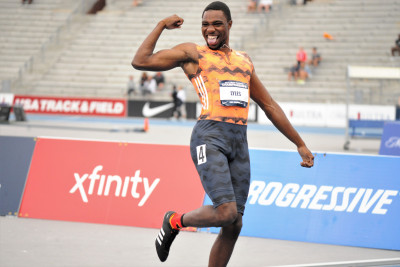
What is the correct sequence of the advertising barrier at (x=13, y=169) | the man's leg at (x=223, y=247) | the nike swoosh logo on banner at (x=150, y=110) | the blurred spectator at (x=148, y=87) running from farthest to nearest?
the blurred spectator at (x=148, y=87)
the nike swoosh logo on banner at (x=150, y=110)
the advertising barrier at (x=13, y=169)
the man's leg at (x=223, y=247)

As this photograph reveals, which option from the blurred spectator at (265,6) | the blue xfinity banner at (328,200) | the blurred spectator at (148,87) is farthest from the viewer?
the blurred spectator at (265,6)

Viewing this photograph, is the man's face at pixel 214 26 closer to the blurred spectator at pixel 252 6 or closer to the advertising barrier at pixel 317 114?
the advertising barrier at pixel 317 114

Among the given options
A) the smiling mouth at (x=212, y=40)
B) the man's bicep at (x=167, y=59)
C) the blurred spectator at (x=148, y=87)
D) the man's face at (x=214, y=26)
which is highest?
the man's face at (x=214, y=26)

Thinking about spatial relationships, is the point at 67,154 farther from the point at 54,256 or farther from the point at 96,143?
the point at 54,256

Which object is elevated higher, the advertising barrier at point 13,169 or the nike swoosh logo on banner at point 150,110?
the advertising barrier at point 13,169

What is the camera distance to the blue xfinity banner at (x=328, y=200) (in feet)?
26.4

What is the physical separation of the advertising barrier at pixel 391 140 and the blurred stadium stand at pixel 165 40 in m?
15.4

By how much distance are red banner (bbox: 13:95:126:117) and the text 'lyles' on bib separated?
3062 centimetres

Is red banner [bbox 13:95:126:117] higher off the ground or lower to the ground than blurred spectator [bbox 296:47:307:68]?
lower

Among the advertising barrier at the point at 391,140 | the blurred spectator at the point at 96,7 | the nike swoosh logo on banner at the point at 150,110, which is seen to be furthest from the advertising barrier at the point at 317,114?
the blurred spectator at the point at 96,7

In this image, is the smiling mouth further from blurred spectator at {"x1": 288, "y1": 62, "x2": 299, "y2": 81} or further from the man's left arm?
blurred spectator at {"x1": 288, "y1": 62, "x2": 299, "y2": 81}

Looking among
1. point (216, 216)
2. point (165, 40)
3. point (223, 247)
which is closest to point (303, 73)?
point (165, 40)

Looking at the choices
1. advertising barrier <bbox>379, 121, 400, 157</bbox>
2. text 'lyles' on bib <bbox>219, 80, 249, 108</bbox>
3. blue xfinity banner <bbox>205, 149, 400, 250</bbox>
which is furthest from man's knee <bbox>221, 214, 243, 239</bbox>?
advertising barrier <bbox>379, 121, 400, 157</bbox>

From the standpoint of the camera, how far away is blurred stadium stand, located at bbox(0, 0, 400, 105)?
1380 inches
